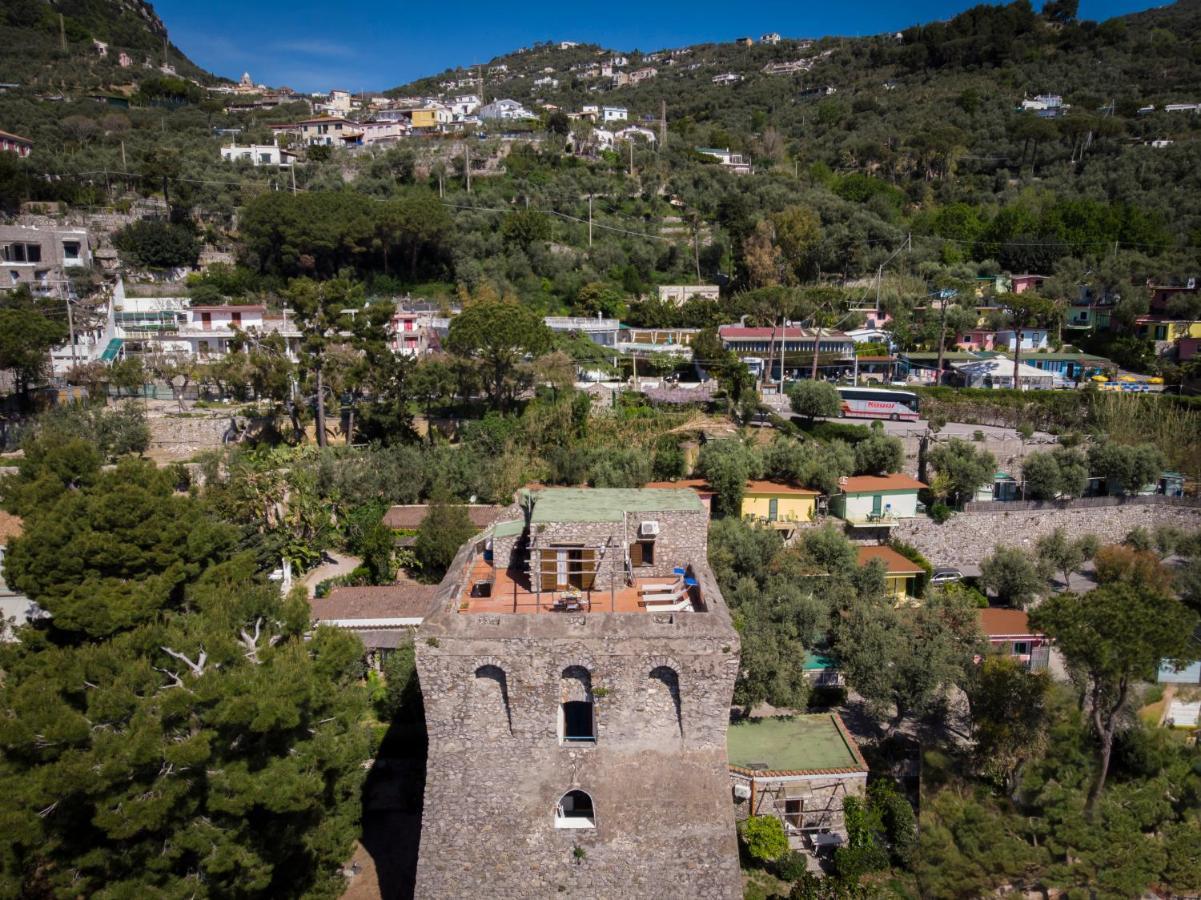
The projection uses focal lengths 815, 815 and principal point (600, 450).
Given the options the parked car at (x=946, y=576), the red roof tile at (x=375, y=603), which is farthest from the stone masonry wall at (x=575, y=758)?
the parked car at (x=946, y=576)

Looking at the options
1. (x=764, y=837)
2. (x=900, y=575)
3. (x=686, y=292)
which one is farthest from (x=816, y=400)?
(x=764, y=837)

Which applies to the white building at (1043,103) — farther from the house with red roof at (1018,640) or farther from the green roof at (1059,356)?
the house with red roof at (1018,640)

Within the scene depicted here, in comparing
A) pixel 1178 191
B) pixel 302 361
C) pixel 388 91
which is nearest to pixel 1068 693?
pixel 302 361

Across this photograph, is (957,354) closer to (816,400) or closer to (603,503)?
(816,400)

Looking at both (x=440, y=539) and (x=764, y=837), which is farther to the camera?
(x=440, y=539)

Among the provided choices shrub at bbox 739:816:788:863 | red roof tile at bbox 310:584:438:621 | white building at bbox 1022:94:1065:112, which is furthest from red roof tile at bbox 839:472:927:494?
white building at bbox 1022:94:1065:112
